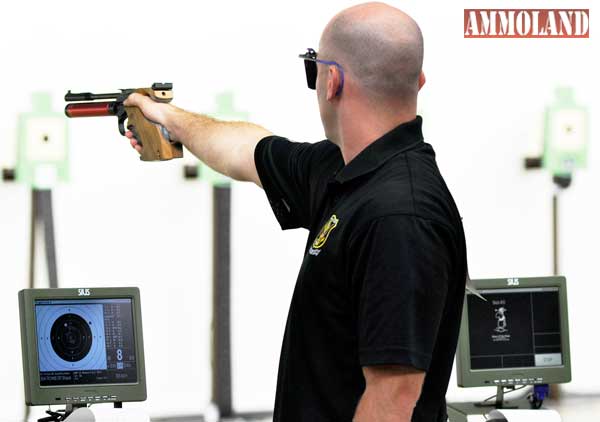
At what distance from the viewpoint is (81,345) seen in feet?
9.91

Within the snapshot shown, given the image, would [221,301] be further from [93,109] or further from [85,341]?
[93,109]

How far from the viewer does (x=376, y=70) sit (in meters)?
1.60

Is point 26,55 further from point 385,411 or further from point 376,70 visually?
point 385,411

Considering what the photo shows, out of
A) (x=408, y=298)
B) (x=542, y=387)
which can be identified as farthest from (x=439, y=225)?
(x=542, y=387)

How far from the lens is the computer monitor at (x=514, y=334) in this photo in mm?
3150

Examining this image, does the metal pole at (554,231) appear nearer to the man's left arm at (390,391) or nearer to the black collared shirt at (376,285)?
the black collared shirt at (376,285)

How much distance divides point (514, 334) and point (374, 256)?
6.04 ft

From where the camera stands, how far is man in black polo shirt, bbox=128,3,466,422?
1.45m

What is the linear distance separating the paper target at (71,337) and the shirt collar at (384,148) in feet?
5.21

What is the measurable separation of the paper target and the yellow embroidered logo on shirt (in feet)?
5.10

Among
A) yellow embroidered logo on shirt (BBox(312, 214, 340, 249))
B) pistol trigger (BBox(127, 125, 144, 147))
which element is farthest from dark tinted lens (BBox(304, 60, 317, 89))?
pistol trigger (BBox(127, 125, 144, 147))

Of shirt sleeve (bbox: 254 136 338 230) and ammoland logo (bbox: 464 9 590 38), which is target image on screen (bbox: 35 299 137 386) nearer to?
shirt sleeve (bbox: 254 136 338 230)

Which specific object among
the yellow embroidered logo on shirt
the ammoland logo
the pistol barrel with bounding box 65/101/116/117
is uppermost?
the ammoland logo

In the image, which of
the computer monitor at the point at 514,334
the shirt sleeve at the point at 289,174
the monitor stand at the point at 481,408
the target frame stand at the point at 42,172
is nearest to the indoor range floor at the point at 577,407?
the monitor stand at the point at 481,408
